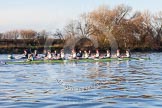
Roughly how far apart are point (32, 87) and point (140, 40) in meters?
81.8

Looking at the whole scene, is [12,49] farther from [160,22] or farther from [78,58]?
[78,58]

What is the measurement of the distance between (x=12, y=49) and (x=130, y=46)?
29400 mm

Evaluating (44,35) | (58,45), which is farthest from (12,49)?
(44,35)

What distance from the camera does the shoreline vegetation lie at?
93562 millimetres

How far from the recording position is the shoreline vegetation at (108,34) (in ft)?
307

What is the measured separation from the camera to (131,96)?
697 inches

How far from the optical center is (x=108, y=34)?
308 feet

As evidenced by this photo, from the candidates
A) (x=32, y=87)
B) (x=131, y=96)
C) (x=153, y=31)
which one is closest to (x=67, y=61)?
(x=32, y=87)

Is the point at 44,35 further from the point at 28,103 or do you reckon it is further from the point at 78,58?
the point at 28,103

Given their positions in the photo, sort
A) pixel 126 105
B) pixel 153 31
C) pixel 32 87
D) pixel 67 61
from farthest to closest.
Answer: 1. pixel 153 31
2. pixel 67 61
3. pixel 32 87
4. pixel 126 105

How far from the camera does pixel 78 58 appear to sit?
5131 centimetres

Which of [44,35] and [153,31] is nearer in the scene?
[153,31]

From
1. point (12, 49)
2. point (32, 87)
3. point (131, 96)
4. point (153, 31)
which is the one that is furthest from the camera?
point (153, 31)

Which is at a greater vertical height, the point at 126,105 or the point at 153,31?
A: the point at 153,31
